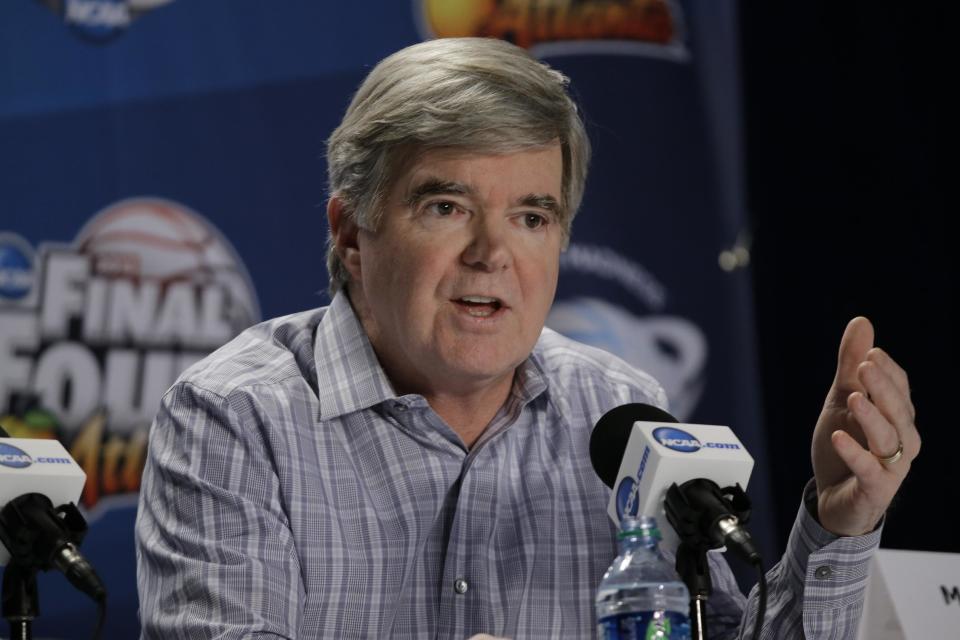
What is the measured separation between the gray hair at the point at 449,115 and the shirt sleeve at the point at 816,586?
75cm

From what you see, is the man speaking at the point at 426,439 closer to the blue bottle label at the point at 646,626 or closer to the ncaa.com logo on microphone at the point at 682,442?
the ncaa.com logo on microphone at the point at 682,442

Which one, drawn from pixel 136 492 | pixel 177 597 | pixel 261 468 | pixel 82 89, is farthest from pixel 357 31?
→ pixel 177 597

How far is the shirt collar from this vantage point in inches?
89.0

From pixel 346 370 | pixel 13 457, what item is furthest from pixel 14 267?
pixel 13 457

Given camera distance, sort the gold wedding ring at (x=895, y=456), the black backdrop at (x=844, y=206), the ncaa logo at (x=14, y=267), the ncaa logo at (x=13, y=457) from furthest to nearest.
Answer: the black backdrop at (x=844, y=206), the ncaa logo at (x=14, y=267), the gold wedding ring at (x=895, y=456), the ncaa logo at (x=13, y=457)

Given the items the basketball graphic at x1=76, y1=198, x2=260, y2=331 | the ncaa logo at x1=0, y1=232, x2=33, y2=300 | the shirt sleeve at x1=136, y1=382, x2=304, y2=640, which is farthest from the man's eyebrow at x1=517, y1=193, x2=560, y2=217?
the ncaa logo at x1=0, y1=232, x2=33, y2=300

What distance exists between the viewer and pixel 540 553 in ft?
7.43

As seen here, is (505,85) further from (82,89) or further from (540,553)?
(82,89)

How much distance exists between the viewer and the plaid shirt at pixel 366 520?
6.45 ft

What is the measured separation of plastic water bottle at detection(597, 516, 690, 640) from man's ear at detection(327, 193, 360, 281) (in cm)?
97

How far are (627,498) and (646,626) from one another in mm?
239

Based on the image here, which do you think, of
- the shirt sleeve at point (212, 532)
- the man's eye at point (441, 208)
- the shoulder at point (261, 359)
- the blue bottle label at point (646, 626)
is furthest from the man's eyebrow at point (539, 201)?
the blue bottle label at point (646, 626)

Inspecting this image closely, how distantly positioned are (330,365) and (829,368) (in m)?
2.20

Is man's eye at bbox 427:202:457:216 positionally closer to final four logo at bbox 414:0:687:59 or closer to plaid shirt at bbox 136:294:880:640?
plaid shirt at bbox 136:294:880:640
